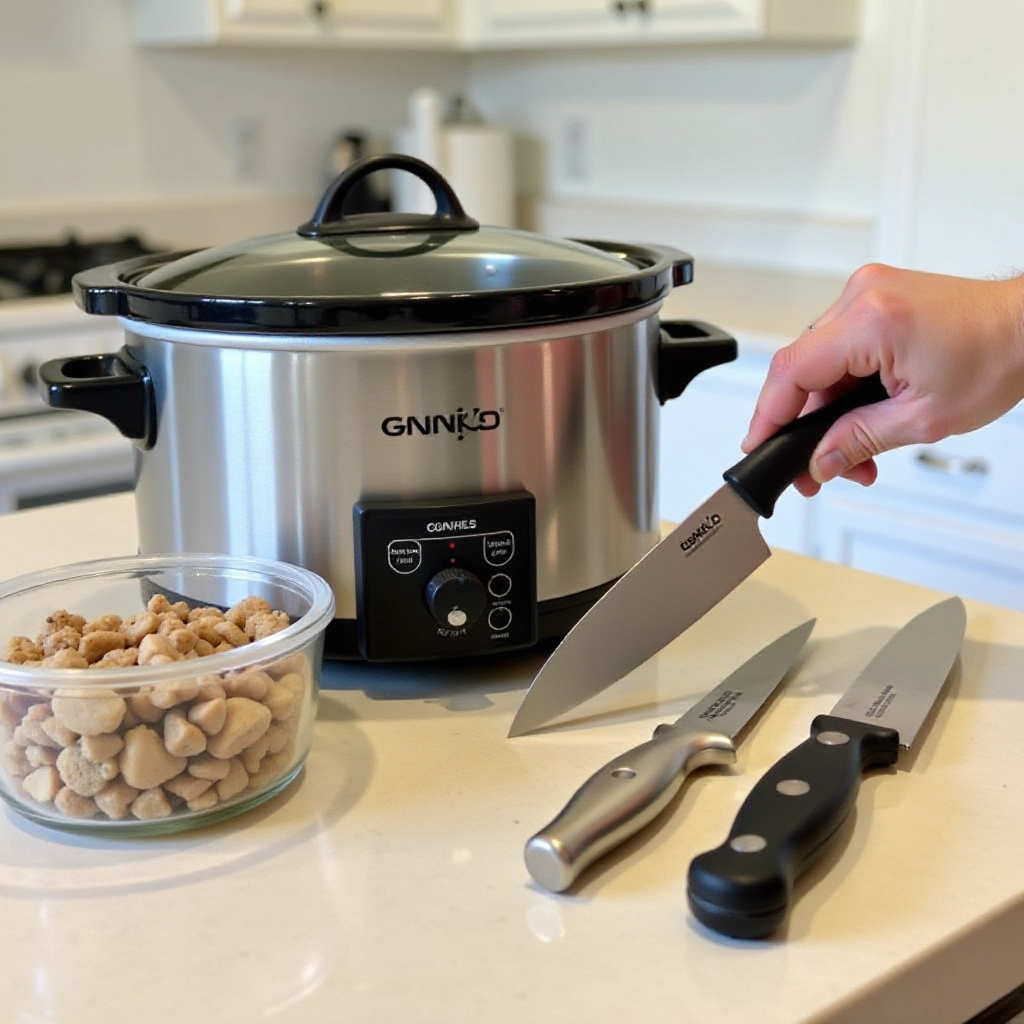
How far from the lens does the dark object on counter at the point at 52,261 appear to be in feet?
7.35

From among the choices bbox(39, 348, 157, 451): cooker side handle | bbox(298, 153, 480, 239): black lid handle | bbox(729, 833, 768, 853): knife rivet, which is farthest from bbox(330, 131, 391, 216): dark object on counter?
bbox(729, 833, 768, 853): knife rivet

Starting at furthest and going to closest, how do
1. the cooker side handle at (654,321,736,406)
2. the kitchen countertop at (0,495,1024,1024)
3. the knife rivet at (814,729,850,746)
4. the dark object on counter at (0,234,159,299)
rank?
the dark object on counter at (0,234,159,299)
the cooker side handle at (654,321,736,406)
the knife rivet at (814,729,850,746)
the kitchen countertop at (0,495,1024,1024)

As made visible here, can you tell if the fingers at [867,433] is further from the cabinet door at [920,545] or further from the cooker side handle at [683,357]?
the cabinet door at [920,545]

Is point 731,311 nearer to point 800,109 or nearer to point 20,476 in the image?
point 800,109

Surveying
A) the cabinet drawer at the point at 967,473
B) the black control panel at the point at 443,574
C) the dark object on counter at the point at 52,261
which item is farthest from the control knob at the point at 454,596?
the dark object on counter at the point at 52,261

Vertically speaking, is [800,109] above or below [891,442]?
above

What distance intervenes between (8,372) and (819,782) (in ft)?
5.74

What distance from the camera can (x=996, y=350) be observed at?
733mm

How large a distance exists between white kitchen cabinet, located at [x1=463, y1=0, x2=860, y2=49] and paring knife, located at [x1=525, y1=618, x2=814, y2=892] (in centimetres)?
164

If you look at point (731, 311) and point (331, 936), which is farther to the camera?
point (731, 311)

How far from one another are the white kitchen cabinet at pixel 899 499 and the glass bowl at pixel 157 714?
3.45 feet

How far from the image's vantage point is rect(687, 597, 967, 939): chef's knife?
0.53 meters

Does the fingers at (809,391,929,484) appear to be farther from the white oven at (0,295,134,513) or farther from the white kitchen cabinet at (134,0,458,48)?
the white kitchen cabinet at (134,0,458,48)

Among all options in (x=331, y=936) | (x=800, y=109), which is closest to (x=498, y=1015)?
(x=331, y=936)
